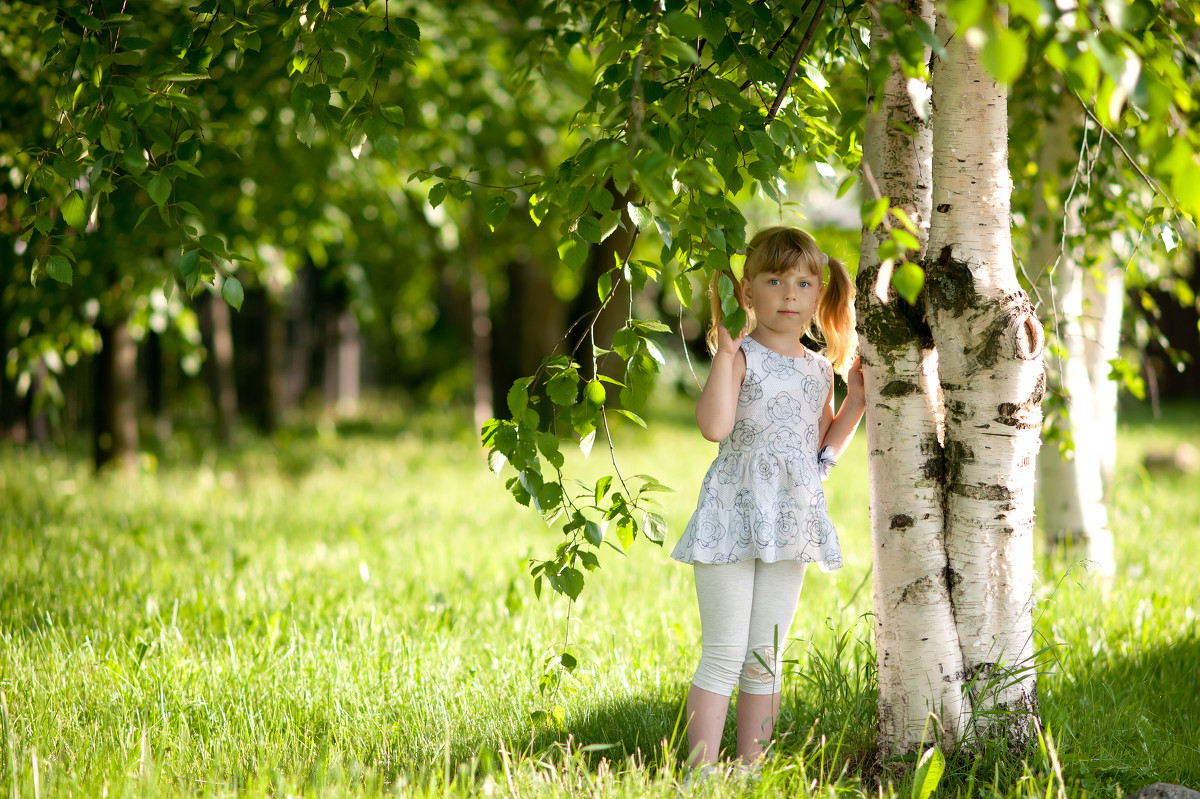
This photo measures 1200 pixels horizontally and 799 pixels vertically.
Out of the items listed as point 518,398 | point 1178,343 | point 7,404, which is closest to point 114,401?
point 7,404

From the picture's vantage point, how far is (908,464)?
2109 millimetres

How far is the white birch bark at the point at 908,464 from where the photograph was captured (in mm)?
2098

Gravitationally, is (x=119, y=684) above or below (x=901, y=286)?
below

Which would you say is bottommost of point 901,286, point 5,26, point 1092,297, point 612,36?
point 901,286

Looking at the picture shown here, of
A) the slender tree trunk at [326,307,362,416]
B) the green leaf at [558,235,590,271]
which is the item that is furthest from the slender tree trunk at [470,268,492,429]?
the green leaf at [558,235,590,271]

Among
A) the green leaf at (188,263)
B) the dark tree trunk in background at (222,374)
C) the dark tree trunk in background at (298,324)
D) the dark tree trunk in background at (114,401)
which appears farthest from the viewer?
the dark tree trunk in background at (298,324)

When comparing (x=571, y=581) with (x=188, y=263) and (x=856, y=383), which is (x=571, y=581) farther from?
(x=188, y=263)

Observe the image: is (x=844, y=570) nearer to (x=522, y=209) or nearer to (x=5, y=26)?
(x=5, y=26)

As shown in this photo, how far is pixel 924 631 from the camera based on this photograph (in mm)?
2098

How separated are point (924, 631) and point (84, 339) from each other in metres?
5.15

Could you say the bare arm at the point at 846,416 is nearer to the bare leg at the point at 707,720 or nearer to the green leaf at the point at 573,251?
the bare leg at the point at 707,720

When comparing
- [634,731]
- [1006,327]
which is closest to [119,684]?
[634,731]

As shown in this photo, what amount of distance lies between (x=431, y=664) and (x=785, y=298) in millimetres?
1710

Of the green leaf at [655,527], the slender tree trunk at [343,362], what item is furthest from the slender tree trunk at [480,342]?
the green leaf at [655,527]
